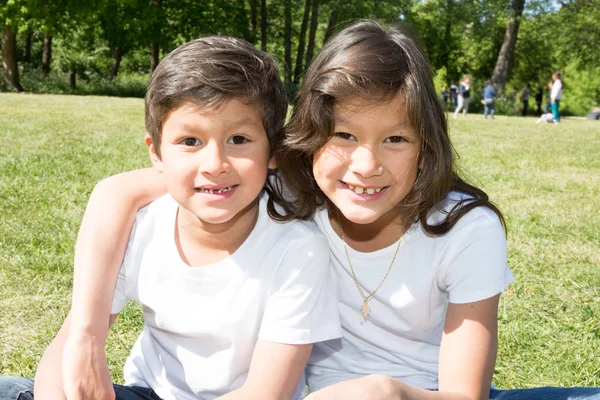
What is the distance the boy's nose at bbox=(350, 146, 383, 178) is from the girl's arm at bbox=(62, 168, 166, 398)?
27.9 inches

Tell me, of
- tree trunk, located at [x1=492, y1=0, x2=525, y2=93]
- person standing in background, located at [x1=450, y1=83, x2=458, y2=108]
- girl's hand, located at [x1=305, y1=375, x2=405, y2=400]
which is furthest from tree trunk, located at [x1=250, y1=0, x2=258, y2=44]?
girl's hand, located at [x1=305, y1=375, x2=405, y2=400]

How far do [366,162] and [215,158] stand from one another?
43cm

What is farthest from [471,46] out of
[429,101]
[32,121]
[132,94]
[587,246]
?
[429,101]

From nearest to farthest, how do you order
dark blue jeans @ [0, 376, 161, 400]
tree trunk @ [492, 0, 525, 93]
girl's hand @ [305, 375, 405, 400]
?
1. girl's hand @ [305, 375, 405, 400]
2. dark blue jeans @ [0, 376, 161, 400]
3. tree trunk @ [492, 0, 525, 93]

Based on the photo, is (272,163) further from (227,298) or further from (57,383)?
(57,383)

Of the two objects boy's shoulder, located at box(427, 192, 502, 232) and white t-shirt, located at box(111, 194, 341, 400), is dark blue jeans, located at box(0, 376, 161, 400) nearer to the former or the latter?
white t-shirt, located at box(111, 194, 341, 400)

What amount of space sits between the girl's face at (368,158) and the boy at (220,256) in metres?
0.16

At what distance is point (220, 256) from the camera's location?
2.04 m

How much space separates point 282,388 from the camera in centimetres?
186

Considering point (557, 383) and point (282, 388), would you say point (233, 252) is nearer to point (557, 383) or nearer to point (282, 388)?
point (282, 388)

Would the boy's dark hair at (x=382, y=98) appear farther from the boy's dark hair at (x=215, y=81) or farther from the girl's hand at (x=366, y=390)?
the girl's hand at (x=366, y=390)

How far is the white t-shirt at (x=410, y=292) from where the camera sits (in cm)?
192

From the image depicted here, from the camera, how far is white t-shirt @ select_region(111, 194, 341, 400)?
191 cm

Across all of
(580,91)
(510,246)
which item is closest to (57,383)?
(510,246)
